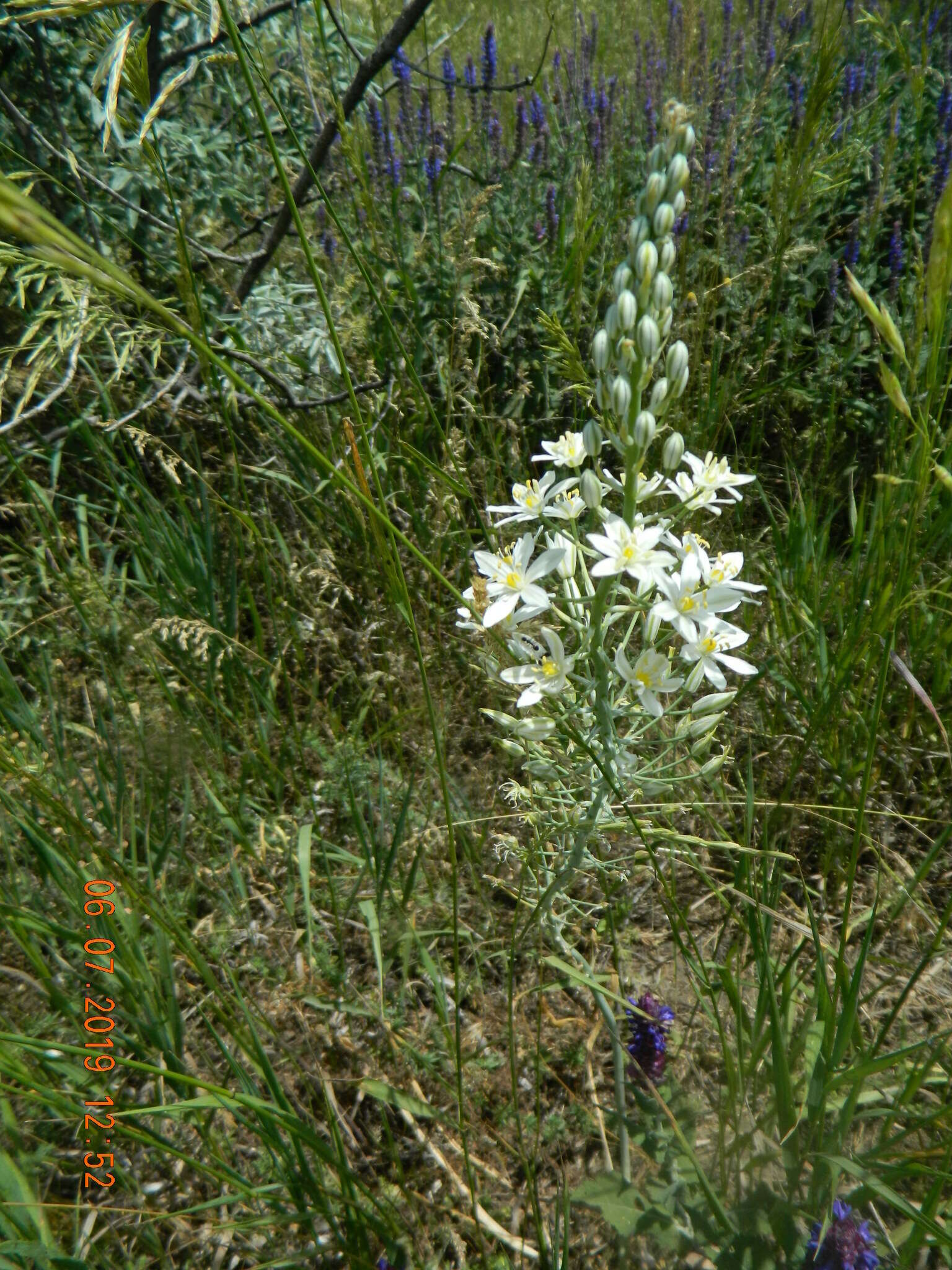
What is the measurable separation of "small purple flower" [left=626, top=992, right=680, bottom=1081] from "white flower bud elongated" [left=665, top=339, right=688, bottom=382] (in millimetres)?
1252

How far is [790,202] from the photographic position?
2154 millimetres

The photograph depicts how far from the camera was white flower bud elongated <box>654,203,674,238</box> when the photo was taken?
4.07ft

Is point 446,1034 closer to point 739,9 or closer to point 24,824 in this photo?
point 24,824

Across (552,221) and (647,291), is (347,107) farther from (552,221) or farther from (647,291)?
(647,291)

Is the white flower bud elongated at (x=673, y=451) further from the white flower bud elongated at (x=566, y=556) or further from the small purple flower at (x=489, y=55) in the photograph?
the small purple flower at (x=489, y=55)

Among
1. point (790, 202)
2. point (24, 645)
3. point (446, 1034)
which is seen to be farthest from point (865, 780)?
point (24, 645)

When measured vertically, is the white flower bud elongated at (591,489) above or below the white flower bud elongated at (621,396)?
below

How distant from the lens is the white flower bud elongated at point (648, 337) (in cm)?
126

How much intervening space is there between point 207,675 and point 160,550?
1.41ft

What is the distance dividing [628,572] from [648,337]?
0.41m

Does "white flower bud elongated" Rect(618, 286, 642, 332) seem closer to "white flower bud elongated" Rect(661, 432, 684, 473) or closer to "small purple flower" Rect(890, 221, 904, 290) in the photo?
"white flower bud elongated" Rect(661, 432, 684, 473)

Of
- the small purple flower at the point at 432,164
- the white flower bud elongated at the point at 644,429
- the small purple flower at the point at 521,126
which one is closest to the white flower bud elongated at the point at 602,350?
the white flower bud elongated at the point at 644,429

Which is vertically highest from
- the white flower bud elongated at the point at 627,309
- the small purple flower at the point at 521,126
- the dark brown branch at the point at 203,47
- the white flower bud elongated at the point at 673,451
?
the dark brown branch at the point at 203,47

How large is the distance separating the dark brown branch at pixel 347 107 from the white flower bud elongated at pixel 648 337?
115 cm
